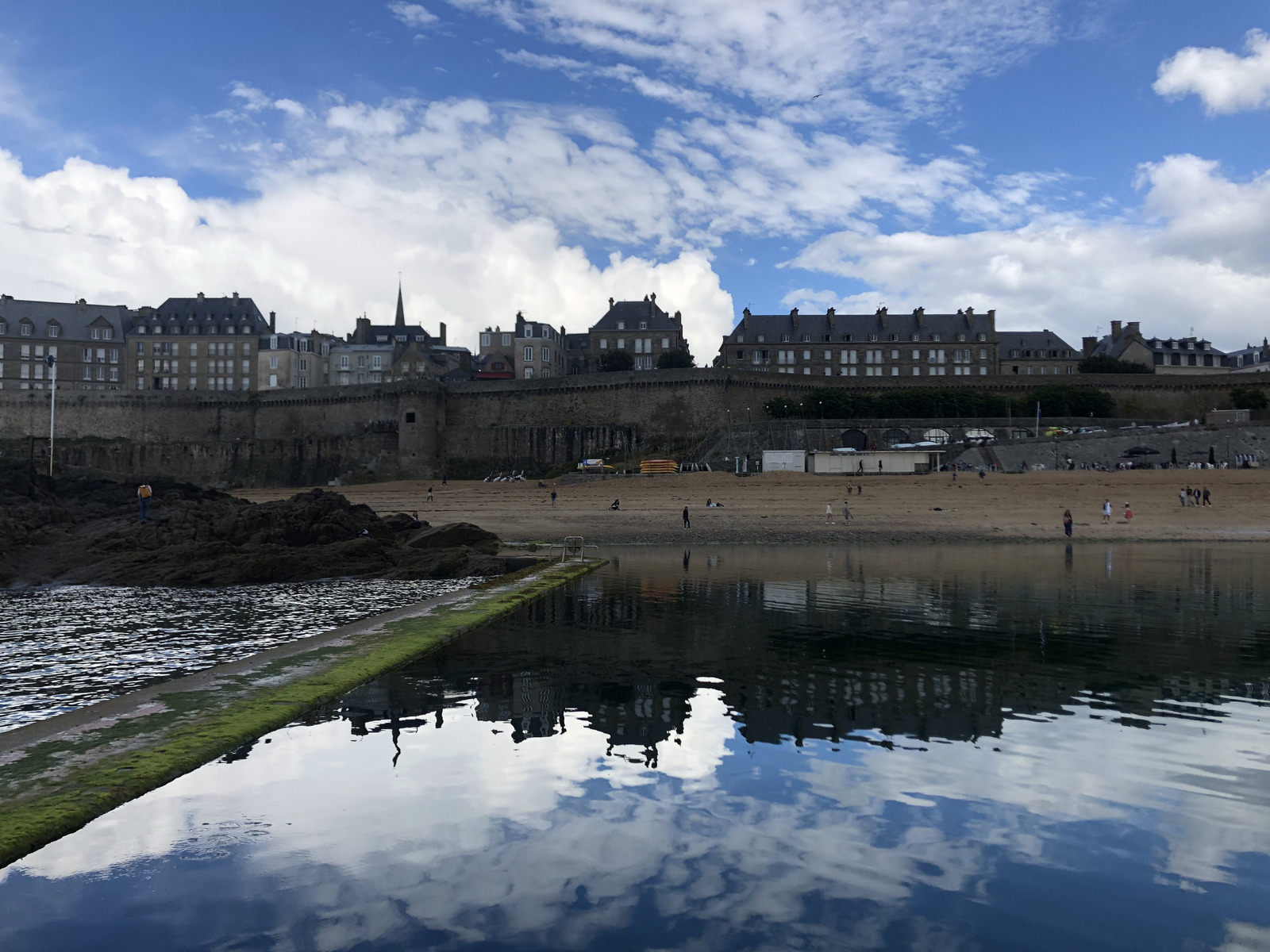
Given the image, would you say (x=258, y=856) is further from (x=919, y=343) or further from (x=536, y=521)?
(x=919, y=343)

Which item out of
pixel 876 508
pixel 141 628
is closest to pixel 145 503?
pixel 141 628

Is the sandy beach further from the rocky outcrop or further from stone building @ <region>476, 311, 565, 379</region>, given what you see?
stone building @ <region>476, 311, 565, 379</region>

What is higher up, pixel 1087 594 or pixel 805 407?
pixel 805 407

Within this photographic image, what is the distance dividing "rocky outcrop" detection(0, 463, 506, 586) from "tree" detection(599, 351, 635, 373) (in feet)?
173

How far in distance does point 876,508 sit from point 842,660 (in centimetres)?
2784

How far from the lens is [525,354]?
80.7m

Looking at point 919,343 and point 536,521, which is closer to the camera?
point 536,521

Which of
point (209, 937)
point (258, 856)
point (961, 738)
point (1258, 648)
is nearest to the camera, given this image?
point (209, 937)

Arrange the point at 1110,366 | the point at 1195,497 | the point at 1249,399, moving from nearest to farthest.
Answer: the point at 1195,497
the point at 1249,399
the point at 1110,366

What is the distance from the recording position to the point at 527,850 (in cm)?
523

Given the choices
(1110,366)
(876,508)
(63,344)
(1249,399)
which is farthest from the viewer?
(63,344)

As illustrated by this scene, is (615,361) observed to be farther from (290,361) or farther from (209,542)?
(209,542)

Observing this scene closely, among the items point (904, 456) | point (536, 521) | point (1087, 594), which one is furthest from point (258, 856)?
point (904, 456)

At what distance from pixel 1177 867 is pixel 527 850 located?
3732 millimetres
